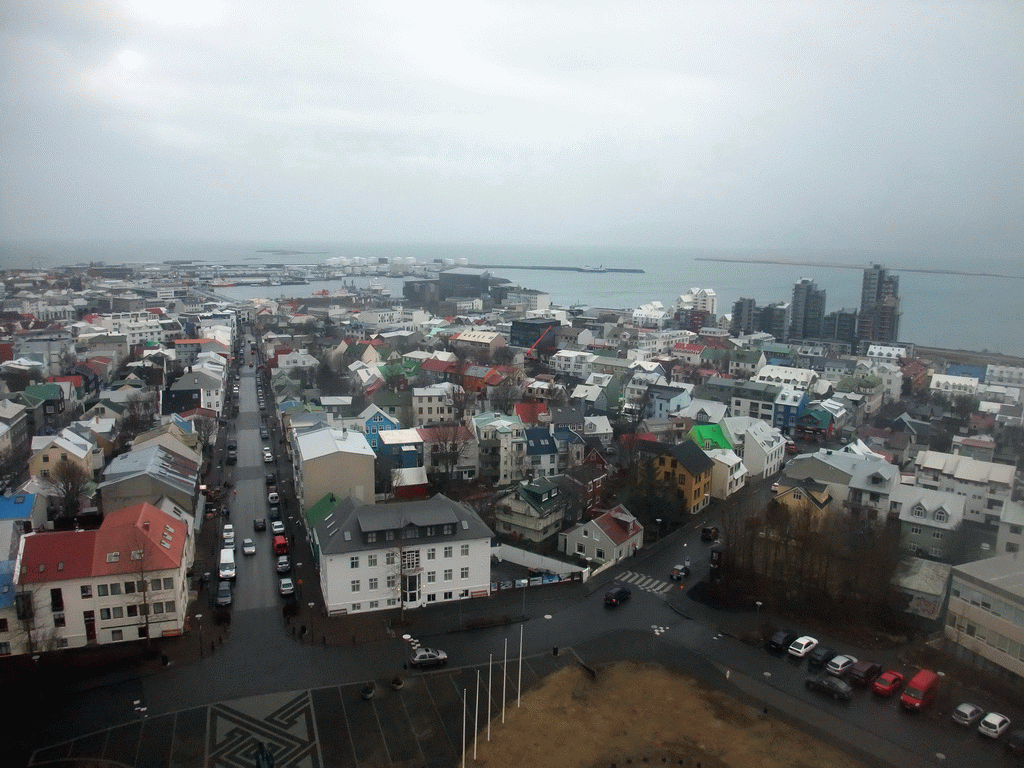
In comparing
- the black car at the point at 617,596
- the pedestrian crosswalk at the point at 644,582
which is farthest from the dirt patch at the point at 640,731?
the pedestrian crosswalk at the point at 644,582

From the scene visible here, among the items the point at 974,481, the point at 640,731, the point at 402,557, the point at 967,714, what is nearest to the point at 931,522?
the point at 974,481

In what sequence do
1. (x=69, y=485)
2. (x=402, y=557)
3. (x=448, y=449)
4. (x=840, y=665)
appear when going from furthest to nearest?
(x=448, y=449) < (x=69, y=485) < (x=402, y=557) < (x=840, y=665)

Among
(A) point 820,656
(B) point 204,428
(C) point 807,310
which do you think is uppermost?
(C) point 807,310

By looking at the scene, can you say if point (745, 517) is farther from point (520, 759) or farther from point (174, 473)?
point (174, 473)

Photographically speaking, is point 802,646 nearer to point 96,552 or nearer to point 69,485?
point 96,552

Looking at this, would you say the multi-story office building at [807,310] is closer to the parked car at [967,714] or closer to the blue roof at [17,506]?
the parked car at [967,714]
